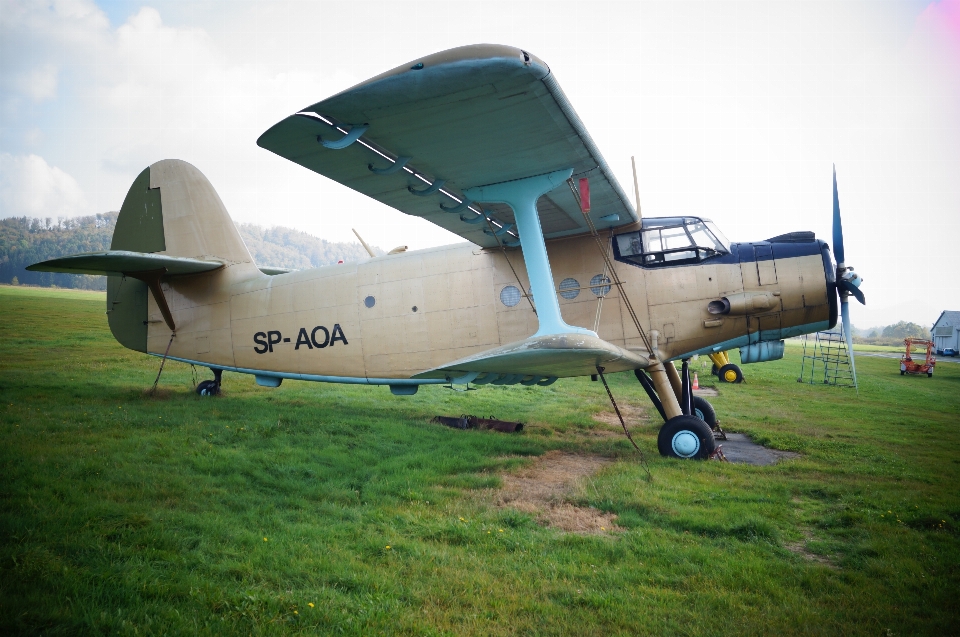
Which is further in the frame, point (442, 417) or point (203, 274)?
point (203, 274)

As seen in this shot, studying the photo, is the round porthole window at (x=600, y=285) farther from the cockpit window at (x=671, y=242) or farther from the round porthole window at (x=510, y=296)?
the round porthole window at (x=510, y=296)

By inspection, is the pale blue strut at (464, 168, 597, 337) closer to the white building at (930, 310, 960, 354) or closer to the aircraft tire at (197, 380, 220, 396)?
the aircraft tire at (197, 380, 220, 396)

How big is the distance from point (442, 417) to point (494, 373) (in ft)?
8.77

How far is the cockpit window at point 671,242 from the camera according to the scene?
7.11 m

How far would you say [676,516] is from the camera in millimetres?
4348

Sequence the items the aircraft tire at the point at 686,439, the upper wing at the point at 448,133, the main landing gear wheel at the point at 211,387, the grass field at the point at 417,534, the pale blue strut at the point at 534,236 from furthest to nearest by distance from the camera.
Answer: the main landing gear wheel at the point at 211,387 → the aircraft tire at the point at 686,439 → the pale blue strut at the point at 534,236 → the upper wing at the point at 448,133 → the grass field at the point at 417,534

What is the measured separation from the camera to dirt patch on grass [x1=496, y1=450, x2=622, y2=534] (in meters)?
4.33

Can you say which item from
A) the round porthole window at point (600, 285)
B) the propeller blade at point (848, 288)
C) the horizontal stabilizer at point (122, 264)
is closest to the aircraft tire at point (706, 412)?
the propeller blade at point (848, 288)

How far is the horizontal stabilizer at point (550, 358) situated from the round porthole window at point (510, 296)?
1347 millimetres

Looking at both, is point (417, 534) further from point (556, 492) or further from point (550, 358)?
point (550, 358)

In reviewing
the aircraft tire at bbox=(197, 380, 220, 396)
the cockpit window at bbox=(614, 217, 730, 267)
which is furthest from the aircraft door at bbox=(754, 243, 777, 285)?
the aircraft tire at bbox=(197, 380, 220, 396)

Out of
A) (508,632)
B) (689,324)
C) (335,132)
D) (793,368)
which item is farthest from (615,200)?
(793,368)

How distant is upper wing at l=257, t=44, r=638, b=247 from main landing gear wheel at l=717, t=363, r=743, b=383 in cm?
1311

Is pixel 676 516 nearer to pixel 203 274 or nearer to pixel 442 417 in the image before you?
pixel 442 417
